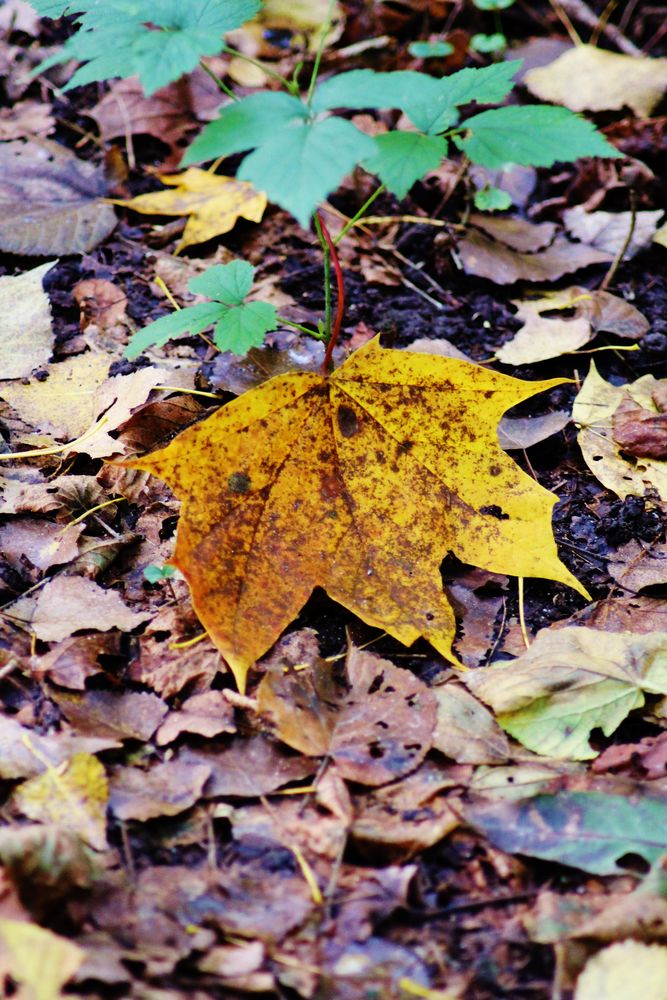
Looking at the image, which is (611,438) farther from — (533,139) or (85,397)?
(85,397)

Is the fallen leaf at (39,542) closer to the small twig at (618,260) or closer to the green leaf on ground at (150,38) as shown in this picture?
the green leaf on ground at (150,38)

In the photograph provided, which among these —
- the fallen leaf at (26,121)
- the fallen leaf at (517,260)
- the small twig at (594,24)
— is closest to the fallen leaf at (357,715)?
the fallen leaf at (517,260)

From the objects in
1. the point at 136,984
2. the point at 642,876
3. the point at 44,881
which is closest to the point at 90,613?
the point at 44,881

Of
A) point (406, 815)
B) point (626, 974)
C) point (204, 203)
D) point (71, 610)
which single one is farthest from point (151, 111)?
point (626, 974)

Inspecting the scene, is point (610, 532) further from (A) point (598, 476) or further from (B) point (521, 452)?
(B) point (521, 452)

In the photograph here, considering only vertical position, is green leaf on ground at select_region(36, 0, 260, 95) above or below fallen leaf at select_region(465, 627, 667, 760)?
above

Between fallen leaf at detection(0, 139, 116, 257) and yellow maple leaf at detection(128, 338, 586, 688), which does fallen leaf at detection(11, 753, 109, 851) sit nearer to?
yellow maple leaf at detection(128, 338, 586, 688)

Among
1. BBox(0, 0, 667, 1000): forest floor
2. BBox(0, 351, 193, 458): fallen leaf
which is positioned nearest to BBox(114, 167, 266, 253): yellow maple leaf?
BBox(0, 0, 667, 1000): forest floor
